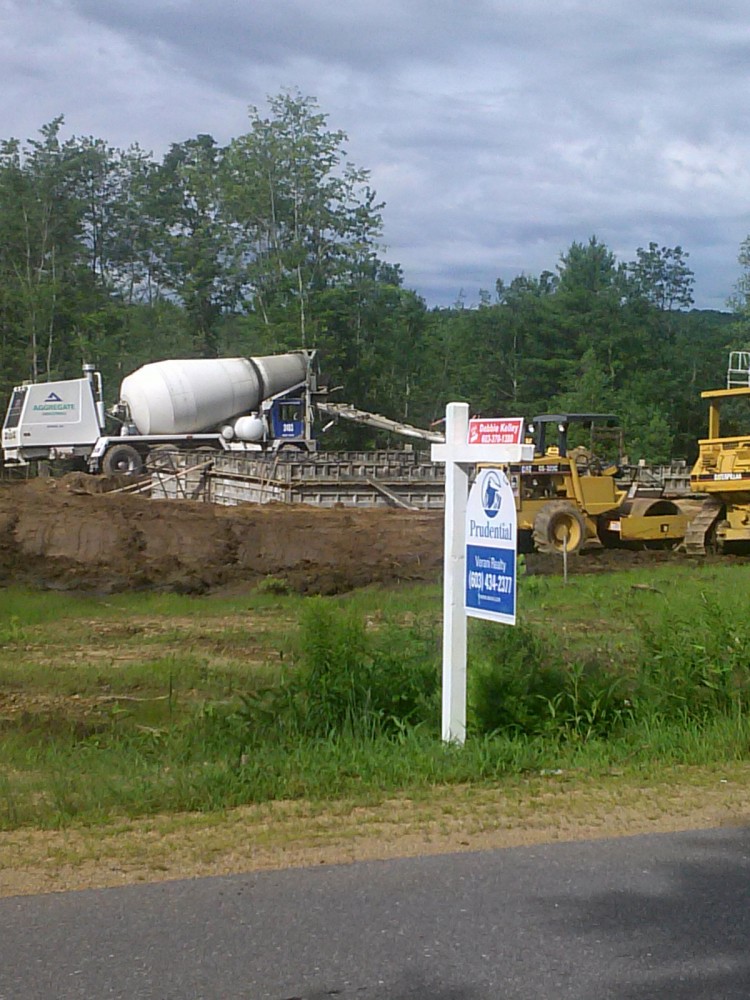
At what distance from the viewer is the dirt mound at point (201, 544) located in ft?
72.2

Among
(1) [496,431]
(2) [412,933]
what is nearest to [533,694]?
(1) [496,431]

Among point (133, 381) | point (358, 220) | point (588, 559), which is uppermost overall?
point (358, 220)

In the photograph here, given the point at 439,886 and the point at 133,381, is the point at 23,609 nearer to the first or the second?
the point at 439,886

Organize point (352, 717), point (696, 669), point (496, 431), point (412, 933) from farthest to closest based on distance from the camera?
1. point (696, 669)
2. point (352, 717)
3. point (496, 431)
4. point (412, 933)

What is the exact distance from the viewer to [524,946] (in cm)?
527

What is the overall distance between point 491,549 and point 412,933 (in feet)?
12.4

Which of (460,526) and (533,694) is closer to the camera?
(460,526)

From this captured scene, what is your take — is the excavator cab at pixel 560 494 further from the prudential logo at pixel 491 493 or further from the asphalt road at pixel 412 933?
the asphalt road at pixel 412 933

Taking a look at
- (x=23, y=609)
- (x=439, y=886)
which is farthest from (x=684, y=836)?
(x=23, y=609)

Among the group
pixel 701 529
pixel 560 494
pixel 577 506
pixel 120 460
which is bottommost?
pixel 701 529

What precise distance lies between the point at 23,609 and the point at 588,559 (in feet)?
36.5

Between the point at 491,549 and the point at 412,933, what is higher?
the point at 491,549

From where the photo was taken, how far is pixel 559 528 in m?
24.5

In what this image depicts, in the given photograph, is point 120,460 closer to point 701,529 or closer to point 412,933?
point 701,529
